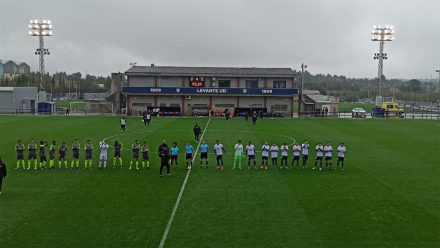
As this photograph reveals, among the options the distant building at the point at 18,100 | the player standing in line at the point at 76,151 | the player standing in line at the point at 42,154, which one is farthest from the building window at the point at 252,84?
the player standing in line at the point at 42,154

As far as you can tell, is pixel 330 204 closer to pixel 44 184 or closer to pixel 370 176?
pixel 370 176

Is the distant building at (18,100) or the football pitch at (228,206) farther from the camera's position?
the distant building at (18,100)

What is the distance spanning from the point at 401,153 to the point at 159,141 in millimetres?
18656

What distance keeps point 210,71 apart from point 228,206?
57165mm

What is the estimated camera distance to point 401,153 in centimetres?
3105

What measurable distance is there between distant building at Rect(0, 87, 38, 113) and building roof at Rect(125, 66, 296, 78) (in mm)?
16804

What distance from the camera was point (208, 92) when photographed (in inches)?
2724

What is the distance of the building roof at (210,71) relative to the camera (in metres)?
70.3

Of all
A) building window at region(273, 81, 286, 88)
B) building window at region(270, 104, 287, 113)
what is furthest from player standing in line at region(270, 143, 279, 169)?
building window at region(273, 81, 286, 88)

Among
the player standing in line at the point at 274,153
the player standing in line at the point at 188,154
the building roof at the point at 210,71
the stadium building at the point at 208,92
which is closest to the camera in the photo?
the player standing in line at the point at 188,154

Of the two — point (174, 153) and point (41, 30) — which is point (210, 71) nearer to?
point (41, 30)

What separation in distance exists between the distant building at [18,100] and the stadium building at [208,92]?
52.4ft

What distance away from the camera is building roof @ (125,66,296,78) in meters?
70.3

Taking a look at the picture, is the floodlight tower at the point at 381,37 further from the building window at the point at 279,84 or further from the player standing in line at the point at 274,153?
the player standing in line at the point at 274,153
